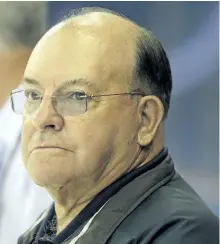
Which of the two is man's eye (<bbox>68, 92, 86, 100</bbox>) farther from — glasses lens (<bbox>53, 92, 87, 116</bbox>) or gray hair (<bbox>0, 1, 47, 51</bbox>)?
gray hair (<bbox>0, 1, 47, 51</bbox>)

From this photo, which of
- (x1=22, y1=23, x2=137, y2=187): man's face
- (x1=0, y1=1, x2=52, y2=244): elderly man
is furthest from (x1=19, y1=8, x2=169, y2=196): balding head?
(x1=0, y1=1, x2=52, y2=244): elderly man

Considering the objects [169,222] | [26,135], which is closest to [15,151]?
[26,135]

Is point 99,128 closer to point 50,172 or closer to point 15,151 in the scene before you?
point 50,172

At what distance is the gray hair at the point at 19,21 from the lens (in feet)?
3.94

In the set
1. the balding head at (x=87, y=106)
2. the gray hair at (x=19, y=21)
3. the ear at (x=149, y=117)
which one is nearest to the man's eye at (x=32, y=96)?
the balding head at (x=87, y=106)

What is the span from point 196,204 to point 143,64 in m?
0.23

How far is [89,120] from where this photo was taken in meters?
0.90

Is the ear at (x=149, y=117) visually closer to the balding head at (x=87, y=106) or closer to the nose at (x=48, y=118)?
the balding head at (x=87, y=106)

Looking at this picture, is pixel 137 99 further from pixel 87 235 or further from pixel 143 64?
pixel 87 235

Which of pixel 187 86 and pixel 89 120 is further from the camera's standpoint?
pixel 187 86

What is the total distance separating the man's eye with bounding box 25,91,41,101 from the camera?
3.05ft

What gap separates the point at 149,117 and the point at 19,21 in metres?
0.44

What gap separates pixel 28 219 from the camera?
1.18m

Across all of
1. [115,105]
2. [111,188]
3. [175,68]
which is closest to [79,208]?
[111,188]
